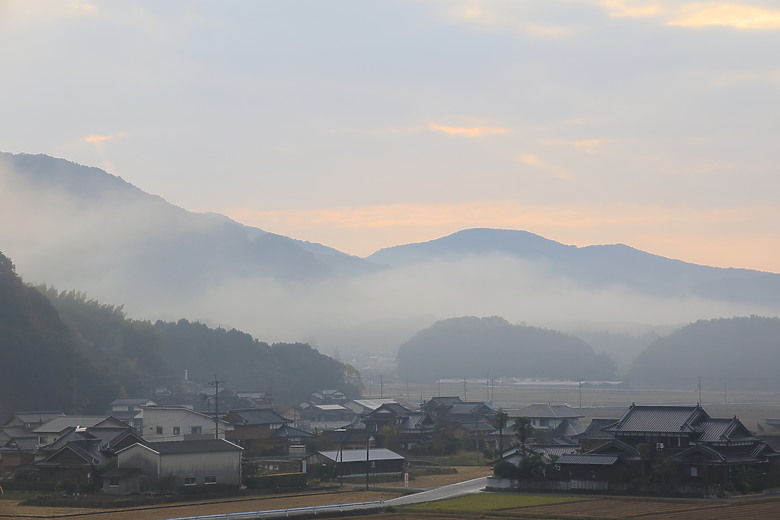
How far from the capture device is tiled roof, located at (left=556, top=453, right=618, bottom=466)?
42.6 meters

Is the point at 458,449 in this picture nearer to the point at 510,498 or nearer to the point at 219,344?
the point at 510,498

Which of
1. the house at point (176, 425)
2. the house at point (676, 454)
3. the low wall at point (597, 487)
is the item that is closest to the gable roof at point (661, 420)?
the house at point (676, 454)

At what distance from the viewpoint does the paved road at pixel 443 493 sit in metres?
39.7

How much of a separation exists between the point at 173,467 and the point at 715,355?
152m

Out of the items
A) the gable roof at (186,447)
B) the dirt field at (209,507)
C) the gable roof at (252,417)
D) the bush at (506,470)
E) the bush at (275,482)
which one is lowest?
the dirt field at (209,507)

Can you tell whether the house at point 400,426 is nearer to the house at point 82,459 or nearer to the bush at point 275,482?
the bush at point 275,482

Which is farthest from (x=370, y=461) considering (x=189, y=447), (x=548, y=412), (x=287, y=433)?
(x=548, y=412)

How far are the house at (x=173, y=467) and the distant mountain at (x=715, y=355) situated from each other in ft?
411

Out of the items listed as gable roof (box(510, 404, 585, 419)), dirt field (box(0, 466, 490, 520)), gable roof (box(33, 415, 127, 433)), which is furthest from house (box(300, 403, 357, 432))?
dirt field (box(0, 466, 490, 520))

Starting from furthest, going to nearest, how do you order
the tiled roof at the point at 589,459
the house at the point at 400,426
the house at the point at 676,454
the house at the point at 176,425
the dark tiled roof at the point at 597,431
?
the house at the point at 400,426
the house at the point at 176,425
the dark tiled roof at the point at 597,431
the tiled roof at the point at 589,459
the house at the point at 676,454

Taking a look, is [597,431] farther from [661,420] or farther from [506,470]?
[506,470]

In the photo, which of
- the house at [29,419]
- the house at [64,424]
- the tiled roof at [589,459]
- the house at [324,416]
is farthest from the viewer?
the house at [324,416]

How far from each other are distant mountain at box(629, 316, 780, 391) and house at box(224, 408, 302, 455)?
4152 inches

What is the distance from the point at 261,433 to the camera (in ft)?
215
